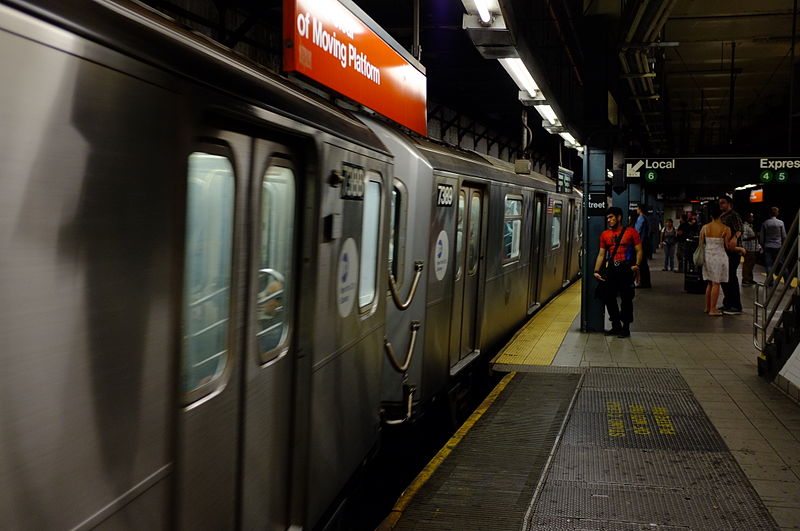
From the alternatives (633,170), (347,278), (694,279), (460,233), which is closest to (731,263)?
(633,170)

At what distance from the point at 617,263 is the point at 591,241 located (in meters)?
0.98

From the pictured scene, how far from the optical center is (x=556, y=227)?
572 inches

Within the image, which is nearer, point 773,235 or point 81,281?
point 81,281

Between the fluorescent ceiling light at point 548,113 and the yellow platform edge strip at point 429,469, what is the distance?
376cm

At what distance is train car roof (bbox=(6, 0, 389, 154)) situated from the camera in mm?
1676

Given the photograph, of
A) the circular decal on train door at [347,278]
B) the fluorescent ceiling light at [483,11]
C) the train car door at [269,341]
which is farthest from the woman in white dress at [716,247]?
the train car door at [269,341]

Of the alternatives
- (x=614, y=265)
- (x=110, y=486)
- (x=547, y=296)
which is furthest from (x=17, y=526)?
(x=547, y=296)

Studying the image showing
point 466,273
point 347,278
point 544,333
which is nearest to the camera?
point 347,278

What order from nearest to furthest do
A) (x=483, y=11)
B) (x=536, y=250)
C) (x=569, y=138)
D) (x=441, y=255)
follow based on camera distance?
1. (x=483, y=11)
2. (x=441, y=255)
3. (x=536, y=250)
4. (x=569, y=138)

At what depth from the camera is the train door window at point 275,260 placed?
2.95 meters

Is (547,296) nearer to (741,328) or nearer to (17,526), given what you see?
(741,328)

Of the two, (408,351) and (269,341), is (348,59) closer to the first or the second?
(269,341)

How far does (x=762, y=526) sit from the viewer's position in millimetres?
4219

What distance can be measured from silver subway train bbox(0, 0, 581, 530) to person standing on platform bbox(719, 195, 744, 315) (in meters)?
9.29
